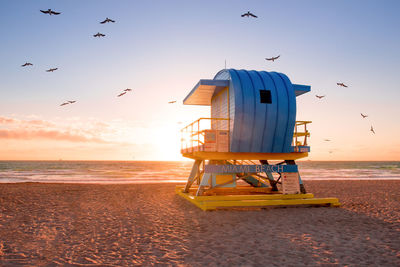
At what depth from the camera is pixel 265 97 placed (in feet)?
44.4

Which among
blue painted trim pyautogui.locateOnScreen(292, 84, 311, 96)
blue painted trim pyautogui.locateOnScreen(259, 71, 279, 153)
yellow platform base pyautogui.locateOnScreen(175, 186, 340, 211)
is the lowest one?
yellow platform base pyautogui.locateOnScreen(175, 186, 340, 211)

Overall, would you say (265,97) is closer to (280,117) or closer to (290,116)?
(280,117)

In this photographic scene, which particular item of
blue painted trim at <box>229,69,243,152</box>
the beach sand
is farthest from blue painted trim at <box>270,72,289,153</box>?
the beach sand

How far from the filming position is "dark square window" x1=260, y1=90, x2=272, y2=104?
13.5 metres

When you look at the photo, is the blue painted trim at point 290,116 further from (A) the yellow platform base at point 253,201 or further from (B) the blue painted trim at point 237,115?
(B) the blue painted trim at point 237,115

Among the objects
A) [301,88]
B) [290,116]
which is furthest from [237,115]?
[301,88]

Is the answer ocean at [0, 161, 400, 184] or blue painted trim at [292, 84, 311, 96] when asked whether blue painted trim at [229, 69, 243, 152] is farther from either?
ocean at [0, 161, 400, 184]

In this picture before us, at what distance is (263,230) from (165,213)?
4.52 metres

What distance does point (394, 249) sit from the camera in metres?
7.20

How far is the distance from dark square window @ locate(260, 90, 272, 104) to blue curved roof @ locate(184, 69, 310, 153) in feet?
0.22

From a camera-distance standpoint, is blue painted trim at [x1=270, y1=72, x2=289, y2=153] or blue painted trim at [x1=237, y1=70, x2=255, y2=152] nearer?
blue painted trim at [x1=237, y1=70, x2=255, y2=152]

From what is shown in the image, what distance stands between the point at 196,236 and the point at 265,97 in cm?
758

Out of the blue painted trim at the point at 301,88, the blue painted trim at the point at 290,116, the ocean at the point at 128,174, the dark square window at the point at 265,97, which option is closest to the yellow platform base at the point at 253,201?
the blue painted trim at the point at 290,116

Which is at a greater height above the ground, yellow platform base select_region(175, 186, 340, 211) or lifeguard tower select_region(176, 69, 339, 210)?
lifeguard tower select_region(176, 69, 339, 210)
